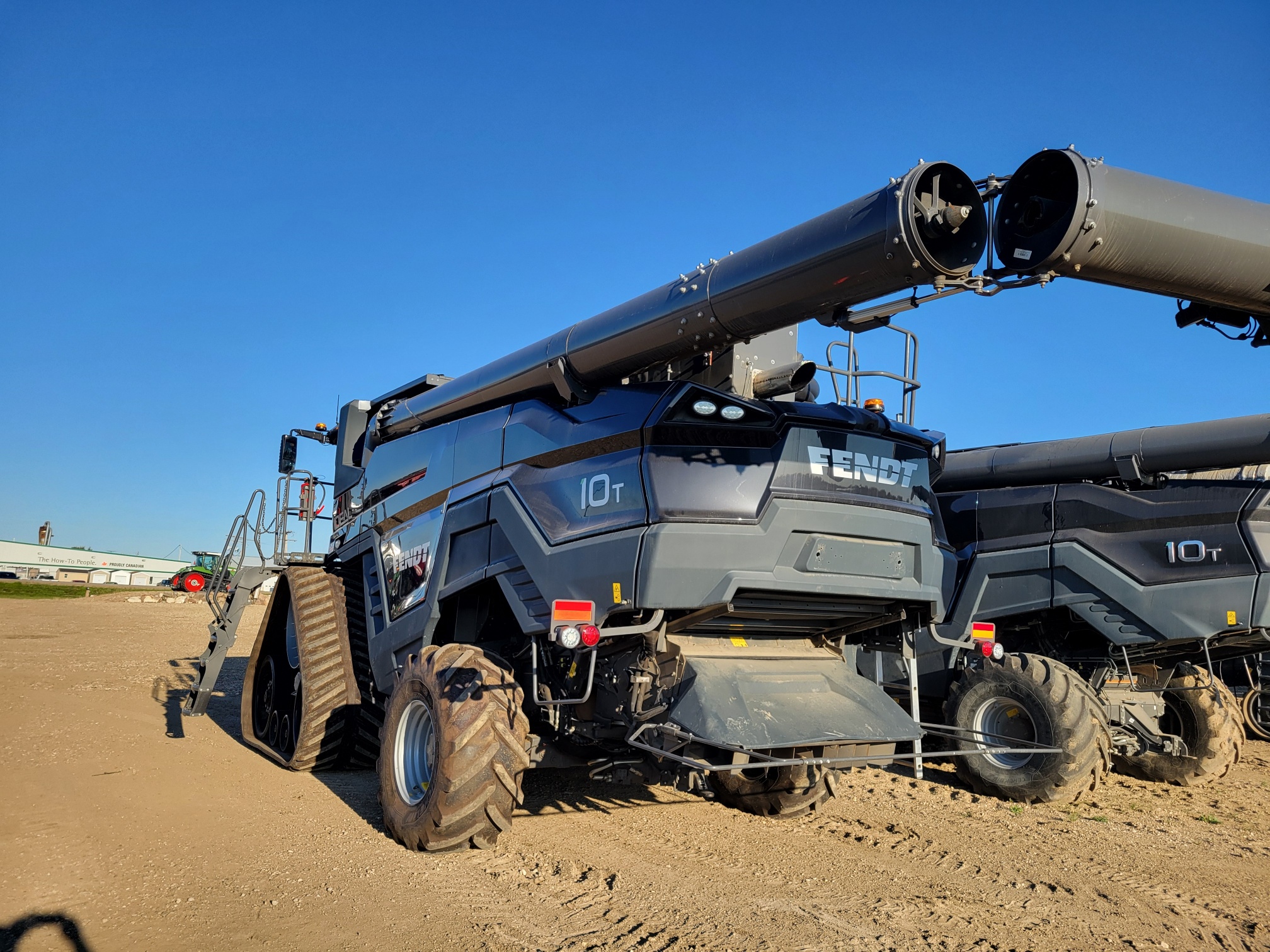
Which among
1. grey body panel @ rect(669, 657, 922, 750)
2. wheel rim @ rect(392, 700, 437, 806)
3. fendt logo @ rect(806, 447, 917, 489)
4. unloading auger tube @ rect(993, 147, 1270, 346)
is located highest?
unloading auger tube @ rect(993, 147, 1270, 346)

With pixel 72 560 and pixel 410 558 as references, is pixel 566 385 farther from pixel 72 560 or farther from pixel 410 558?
pixel 72 560

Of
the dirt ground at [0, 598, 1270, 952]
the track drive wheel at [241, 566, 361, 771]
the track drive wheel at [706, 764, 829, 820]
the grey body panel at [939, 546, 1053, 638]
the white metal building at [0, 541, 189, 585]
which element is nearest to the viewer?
the dirt ground at [0, 598, 1270, 952]

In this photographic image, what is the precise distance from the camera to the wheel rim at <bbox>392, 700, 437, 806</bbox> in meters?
5.50

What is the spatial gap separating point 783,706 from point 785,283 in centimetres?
224

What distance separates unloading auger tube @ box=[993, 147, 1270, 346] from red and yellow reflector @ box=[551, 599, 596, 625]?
2508 millimetres

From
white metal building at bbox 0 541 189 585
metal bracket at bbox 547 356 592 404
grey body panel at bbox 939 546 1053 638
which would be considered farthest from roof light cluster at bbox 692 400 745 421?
white metal building at bbox 0 541 189 585

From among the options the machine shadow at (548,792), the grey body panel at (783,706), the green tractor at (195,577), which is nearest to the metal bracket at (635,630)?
the grey body panel at (783,706)

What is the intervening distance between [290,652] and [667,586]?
5395mm

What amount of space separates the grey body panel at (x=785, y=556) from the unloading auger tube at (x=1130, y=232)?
1.77m

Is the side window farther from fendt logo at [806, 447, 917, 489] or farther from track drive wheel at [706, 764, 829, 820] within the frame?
fendt logo at [806, 447, 917, 489]

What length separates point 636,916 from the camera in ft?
13.6

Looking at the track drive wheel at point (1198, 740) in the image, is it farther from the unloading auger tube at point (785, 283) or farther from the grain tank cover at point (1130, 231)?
the unloading auger tube at point (785, 283)

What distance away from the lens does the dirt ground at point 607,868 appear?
13.0 feet

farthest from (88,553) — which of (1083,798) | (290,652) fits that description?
(1083,798)
